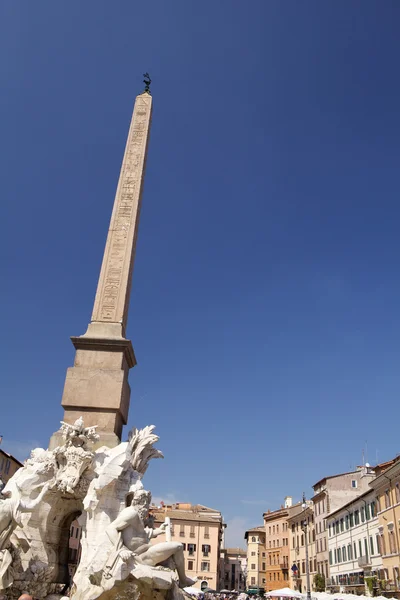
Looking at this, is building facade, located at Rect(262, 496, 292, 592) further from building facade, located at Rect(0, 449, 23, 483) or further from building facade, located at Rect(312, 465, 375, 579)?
building facade, located at Rect(0, 449, 23, 483)

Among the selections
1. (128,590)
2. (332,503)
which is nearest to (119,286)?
(128,590)

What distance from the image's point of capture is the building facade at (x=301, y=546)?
42875mm

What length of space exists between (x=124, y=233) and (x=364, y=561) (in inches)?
961

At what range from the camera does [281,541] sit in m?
52.9

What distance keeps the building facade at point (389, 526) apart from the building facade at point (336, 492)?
39.7 feet

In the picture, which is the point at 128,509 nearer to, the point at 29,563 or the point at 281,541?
the point at 29,563

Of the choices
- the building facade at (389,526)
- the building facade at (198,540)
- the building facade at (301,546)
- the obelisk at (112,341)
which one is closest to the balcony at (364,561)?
the building facade at (389,526)

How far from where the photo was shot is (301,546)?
152 feet

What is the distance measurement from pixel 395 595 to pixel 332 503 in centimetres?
1616

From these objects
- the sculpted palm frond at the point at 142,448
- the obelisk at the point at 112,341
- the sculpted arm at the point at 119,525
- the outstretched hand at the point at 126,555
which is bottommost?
the outstretched hand at the point at 126,555

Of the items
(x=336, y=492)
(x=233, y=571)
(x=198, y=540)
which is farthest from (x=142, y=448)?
(x=233, y=571)

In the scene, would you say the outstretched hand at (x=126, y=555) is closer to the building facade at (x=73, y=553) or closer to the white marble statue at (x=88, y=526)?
the white marble statue at (x=88, y=526)

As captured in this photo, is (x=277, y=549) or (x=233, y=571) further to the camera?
(x=233, y=571)

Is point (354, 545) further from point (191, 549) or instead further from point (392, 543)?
point (191, 549)
